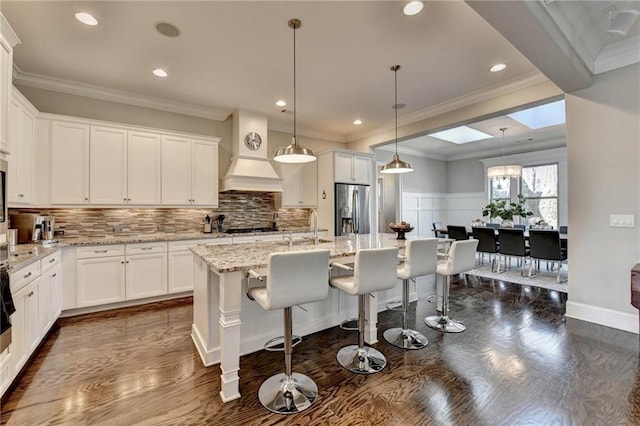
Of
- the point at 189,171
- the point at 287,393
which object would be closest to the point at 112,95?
the point at 189,171

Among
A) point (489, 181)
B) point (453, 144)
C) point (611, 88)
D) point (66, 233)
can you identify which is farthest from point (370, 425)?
point (489, 181)

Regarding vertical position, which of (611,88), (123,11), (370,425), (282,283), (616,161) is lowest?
(370,425)

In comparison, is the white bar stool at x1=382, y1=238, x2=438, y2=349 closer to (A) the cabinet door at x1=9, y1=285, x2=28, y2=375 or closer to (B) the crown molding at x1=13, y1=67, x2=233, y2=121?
(A) the cabinet door at x1=9, y1=285, x2=28, y2=375

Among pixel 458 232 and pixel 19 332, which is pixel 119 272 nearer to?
pixel 19 332

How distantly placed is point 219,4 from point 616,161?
13.8 feet

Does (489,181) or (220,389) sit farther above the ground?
(489,181)

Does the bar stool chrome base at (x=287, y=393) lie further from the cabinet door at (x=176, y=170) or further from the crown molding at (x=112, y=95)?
the crown molding at (x=112, y=95)

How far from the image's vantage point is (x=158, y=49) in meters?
3.08

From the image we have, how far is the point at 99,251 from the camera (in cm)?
363

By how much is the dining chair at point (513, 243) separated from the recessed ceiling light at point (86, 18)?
21.3 feet

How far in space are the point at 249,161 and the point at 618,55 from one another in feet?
15.6

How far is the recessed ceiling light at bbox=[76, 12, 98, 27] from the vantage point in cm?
254

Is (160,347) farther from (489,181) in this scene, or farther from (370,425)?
(489,181)

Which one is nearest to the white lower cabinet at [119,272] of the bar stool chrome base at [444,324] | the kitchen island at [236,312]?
the kitchen island at [236,312]
